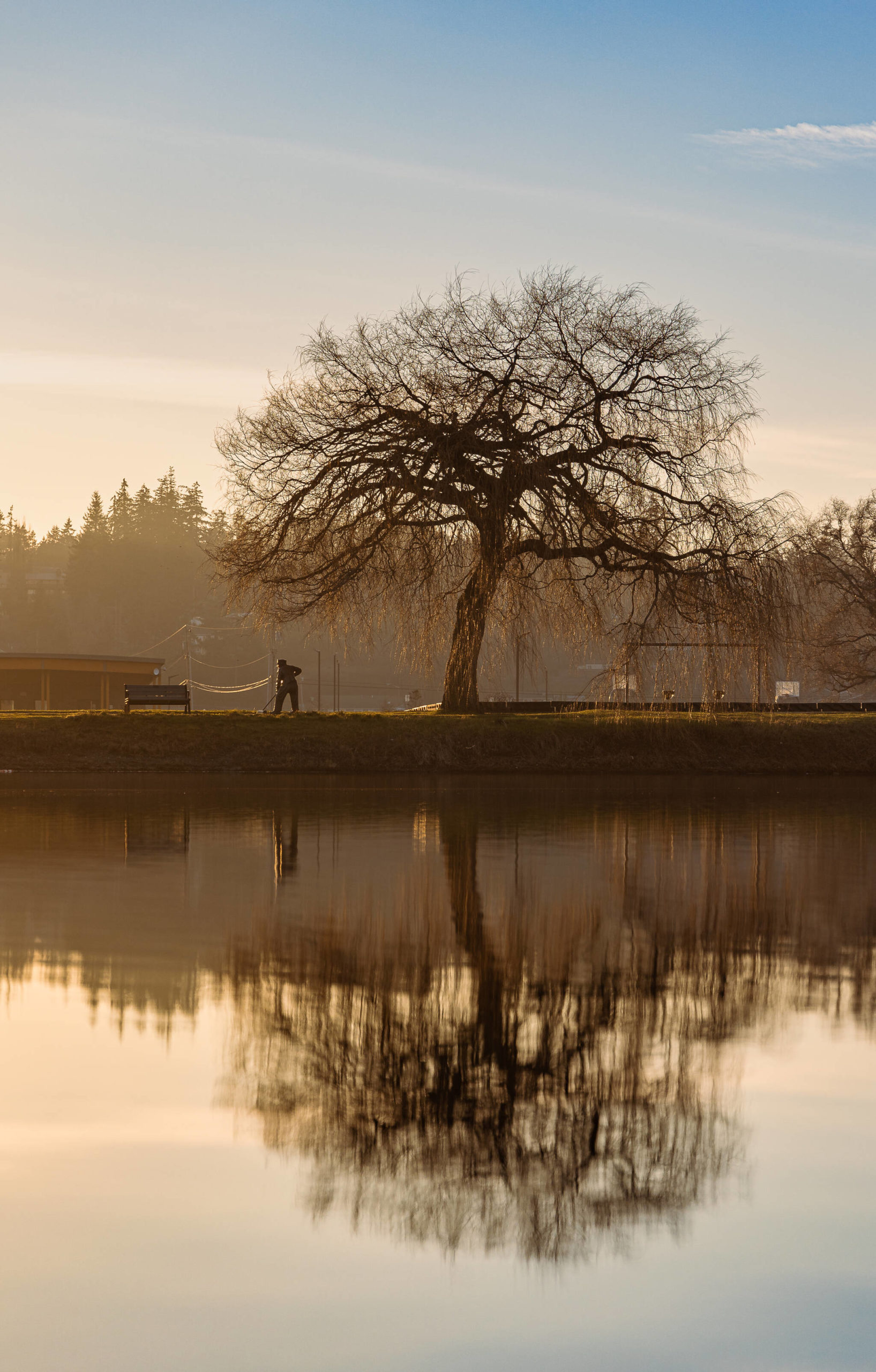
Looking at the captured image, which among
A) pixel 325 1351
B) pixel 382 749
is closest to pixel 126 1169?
pixel 325 1351

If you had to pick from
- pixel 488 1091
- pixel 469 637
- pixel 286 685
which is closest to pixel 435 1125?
pixel 488 1091

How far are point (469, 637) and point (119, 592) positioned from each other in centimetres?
13467

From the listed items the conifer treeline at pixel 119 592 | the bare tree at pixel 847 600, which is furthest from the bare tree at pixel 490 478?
the conifer treeline at pixel 119 592

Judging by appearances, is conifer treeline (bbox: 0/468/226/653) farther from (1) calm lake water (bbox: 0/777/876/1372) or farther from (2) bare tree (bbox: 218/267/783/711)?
(1) calm lake water (bbox: 0/777/876/1372)

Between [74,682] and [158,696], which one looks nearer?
[158,696]

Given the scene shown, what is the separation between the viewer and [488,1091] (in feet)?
17.0

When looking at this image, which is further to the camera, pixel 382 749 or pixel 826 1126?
pixel 382 749

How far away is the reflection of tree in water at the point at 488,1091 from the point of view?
13.5 feet

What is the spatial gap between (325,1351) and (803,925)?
20.7ft

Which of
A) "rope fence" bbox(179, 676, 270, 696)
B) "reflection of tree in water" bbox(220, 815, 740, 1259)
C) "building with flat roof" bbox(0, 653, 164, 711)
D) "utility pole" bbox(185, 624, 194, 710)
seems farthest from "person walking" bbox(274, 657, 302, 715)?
"building with flat roof" bbox(0, 653, 164, 711)

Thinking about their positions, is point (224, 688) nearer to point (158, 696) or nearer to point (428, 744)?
point (158, 696)

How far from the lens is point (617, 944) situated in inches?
323

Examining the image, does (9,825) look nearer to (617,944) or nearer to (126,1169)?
(617,944)

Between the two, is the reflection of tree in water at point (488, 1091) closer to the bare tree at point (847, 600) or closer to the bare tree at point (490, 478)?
the bare tree at point (490, 478)
